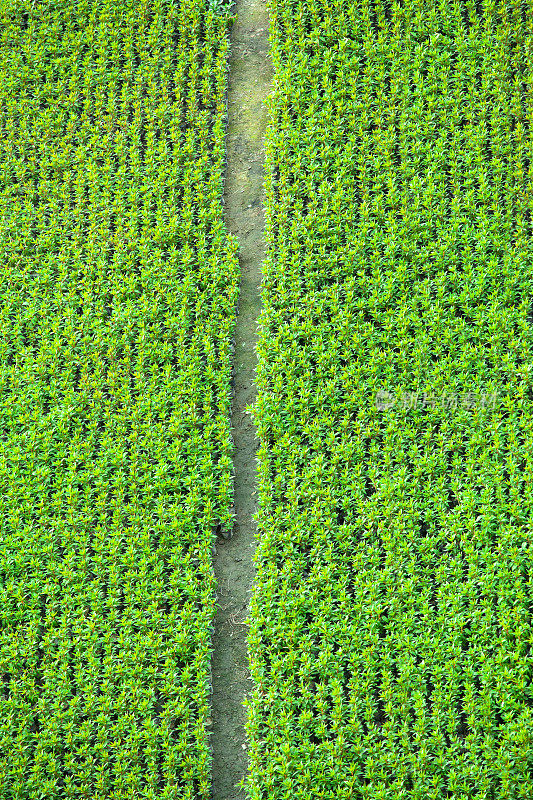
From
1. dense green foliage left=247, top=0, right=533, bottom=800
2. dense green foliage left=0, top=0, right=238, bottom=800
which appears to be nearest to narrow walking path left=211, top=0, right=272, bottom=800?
dense green foliage left=0, top=0, right=238, bottom=800

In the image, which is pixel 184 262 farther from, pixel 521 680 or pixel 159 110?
pixel 521 680

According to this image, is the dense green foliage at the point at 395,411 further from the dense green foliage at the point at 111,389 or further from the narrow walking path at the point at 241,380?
the dense green foliage at the point at 111,389

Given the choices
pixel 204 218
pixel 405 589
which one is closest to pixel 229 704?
pixel 405 589

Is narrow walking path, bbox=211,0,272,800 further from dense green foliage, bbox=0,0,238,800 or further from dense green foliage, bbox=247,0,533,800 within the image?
dense green foliage, bbox=247,0,533,800

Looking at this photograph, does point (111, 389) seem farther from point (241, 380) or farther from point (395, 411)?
point (395, 411)

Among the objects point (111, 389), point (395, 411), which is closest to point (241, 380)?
point (111, 389)
